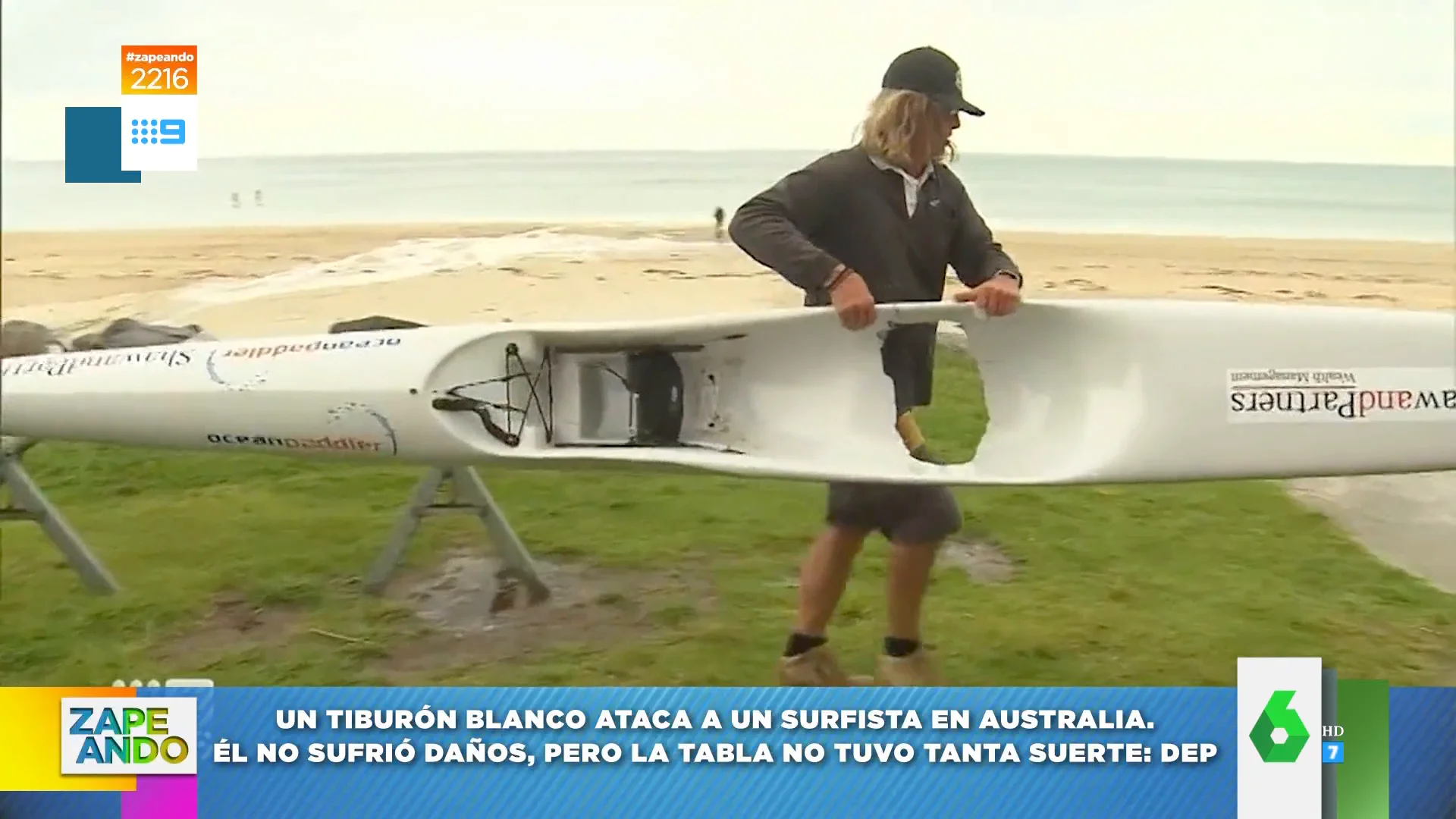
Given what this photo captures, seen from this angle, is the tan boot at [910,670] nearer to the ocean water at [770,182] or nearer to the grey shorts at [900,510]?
the grey shorts at [900,510]

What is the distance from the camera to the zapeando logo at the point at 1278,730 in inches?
53.6

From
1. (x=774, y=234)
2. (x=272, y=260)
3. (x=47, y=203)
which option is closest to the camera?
(x=774, y=234)

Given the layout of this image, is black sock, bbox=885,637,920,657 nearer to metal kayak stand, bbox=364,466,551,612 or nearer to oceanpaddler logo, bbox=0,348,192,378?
metal kayak stand, bbox=364,466,551,612

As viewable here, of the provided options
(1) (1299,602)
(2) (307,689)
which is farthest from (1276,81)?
(2) (307,689)

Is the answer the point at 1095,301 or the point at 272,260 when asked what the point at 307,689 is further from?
the point at 1095,301

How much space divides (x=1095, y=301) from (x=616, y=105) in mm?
781

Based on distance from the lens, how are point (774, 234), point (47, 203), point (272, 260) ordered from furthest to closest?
point (272, 260) < point (47, 203) < point (774, 234)

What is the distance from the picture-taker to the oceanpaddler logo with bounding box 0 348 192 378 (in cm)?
142

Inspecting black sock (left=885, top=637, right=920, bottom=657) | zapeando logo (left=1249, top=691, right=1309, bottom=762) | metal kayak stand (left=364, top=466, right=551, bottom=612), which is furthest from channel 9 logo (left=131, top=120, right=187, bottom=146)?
zapeando logo (left=1249, top=691, right=1309, bottom=762)

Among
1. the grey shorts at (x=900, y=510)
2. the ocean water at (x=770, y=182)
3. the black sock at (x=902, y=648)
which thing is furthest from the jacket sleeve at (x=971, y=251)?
the black sock at (x=902, y=648)

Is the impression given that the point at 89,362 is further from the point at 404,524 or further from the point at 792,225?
the point at 792,225

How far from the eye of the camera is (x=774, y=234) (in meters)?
1.31
